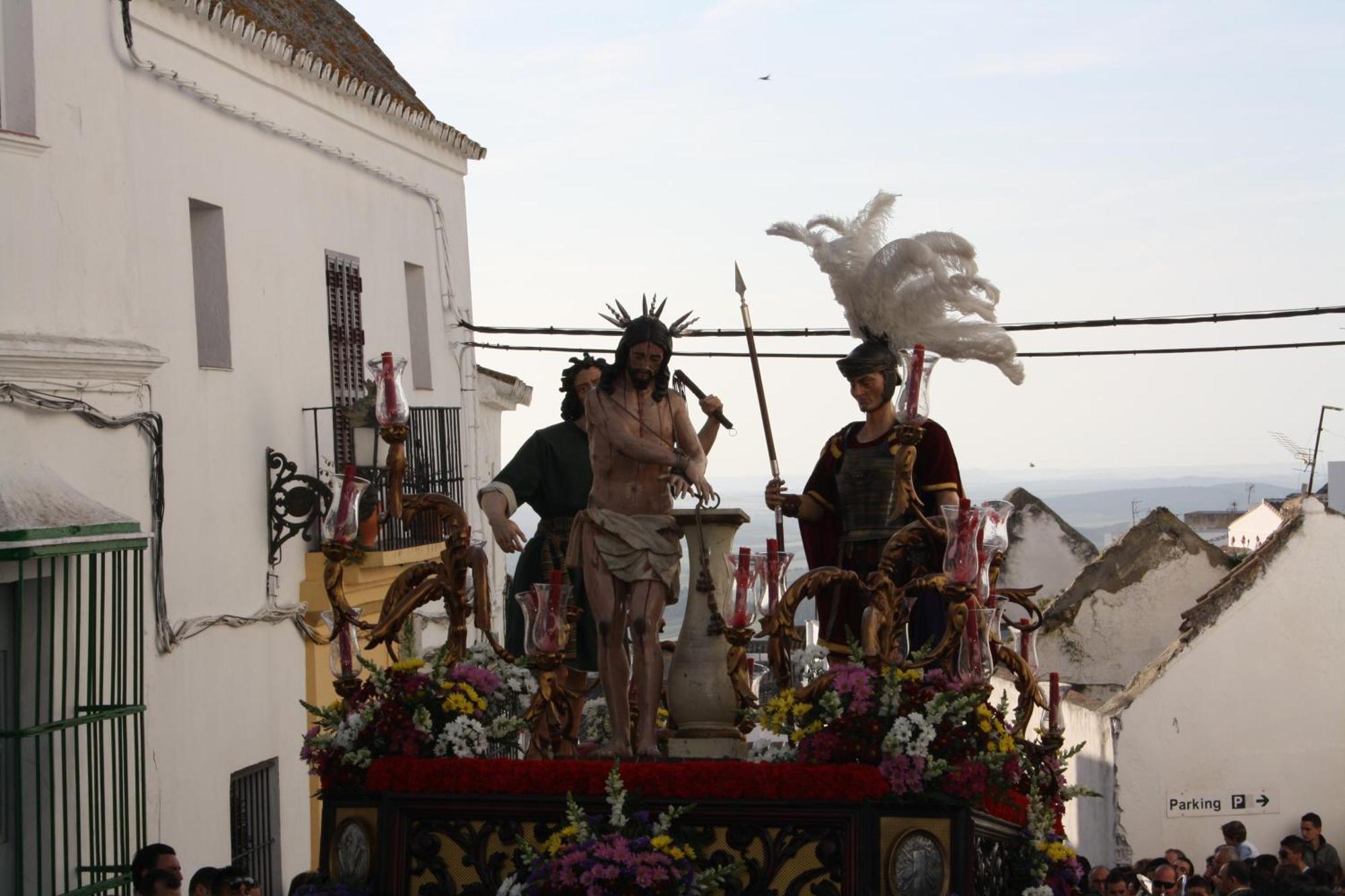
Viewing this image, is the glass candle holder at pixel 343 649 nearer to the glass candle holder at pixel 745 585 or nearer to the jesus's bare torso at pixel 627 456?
the jesus's bare torso at pixel 627 456

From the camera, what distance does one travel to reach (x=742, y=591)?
786cm

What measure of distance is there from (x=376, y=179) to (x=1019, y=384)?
805 centimetres

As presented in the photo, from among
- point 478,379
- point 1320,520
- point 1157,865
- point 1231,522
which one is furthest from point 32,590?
point 1231,522

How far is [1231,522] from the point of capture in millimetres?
43250

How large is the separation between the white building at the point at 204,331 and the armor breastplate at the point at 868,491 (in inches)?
139

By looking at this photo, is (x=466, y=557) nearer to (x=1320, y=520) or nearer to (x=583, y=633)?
(x=583, y=633)

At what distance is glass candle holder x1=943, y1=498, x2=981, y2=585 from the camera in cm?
738

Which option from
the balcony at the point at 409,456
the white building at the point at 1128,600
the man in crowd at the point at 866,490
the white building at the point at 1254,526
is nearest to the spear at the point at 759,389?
the man in crowd at the point at 866,490

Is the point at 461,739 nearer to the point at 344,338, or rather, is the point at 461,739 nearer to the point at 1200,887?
the point at 1200,887

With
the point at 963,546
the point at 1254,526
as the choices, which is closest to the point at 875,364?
the point at 963,546

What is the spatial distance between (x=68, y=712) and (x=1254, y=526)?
3110 cm

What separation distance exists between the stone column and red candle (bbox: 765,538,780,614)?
0.28 metres

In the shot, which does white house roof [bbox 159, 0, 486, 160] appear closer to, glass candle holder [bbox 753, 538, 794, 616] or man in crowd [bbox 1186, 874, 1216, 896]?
glass candle holder [bbox 753, 538, 794, 616]

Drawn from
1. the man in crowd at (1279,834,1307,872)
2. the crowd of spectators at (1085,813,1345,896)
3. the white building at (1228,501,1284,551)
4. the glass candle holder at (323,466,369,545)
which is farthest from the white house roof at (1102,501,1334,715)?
the white building at (1228,501,1284,551)
